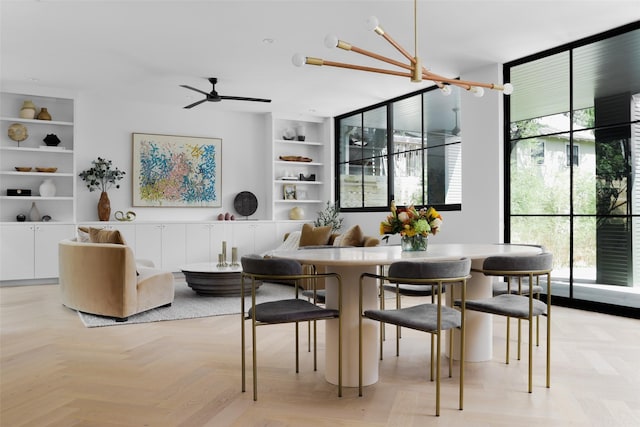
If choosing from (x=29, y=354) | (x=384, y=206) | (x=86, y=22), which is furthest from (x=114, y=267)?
(x=384, y=206)

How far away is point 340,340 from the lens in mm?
2912

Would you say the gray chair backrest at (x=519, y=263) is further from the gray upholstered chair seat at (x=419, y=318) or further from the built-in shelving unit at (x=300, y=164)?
the built-in shelving unit at (x=300, y=164)

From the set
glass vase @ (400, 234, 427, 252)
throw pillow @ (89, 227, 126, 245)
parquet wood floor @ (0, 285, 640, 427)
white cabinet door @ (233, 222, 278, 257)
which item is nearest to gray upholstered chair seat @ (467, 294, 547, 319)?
parquet wood floor @ (0, 285, 640, 427)

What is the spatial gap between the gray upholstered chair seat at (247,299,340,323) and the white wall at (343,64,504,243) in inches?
145

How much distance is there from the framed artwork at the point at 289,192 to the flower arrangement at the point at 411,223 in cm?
570

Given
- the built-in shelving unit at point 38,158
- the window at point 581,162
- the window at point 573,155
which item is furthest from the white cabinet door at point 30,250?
the window at point 573,155

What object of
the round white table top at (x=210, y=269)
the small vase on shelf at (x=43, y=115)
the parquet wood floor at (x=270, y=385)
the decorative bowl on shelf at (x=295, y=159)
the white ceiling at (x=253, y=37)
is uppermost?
the white ceiling at (x=253, y=37)

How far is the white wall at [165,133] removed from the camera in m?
7.89

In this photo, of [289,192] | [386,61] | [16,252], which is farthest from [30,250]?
[386,61]

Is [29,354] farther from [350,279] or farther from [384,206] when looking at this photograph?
[384,206]

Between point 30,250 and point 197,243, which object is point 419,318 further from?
point 30,250

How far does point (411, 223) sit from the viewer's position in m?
3.54

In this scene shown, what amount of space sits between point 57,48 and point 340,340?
4635 millimetres

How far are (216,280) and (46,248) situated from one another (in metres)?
2.82
